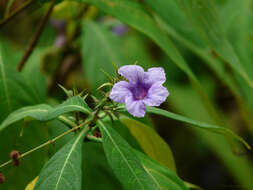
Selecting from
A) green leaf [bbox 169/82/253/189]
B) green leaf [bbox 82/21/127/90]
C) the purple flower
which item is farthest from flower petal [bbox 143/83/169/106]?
green leaf [bbox 169/82/253/189]

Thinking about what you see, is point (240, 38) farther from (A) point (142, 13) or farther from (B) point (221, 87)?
(B) point (221, 87)

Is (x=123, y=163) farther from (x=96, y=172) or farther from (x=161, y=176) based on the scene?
(x=96, y=172)

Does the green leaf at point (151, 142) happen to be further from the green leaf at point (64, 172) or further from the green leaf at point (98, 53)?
the green leaf at point (98, 53)

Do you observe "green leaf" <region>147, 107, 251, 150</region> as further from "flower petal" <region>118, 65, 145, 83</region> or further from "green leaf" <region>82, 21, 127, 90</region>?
"green leaf" <region>82, 21, 127, 90</region>

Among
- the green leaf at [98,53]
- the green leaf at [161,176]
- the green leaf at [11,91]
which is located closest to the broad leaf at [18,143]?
the green leaf at [11,91]

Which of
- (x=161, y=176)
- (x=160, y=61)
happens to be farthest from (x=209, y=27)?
(x=160, y=61)

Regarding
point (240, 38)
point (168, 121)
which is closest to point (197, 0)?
point (240, 38)
